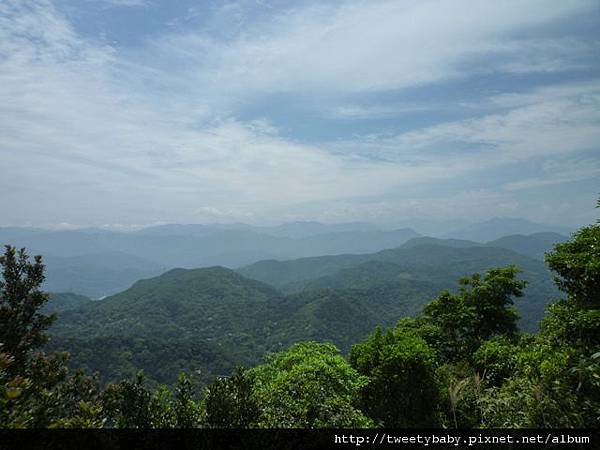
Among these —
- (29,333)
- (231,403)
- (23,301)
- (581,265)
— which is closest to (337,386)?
(231,403)

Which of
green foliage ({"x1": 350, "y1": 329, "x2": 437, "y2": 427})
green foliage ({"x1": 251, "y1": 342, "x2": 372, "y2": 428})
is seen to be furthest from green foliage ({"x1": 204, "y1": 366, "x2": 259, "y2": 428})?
green foliage ({"x1": 350, "y1": 329, "x2": 437, "y2": 427})

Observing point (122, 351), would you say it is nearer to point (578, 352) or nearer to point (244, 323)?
point (244, 323)

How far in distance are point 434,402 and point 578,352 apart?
3907 millimetres

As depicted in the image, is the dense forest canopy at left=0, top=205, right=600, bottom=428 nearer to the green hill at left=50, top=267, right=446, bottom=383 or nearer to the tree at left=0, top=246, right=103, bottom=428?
the tree at left=0, top=246, right=103, bottom=428

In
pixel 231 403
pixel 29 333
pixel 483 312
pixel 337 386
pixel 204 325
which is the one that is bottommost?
pixel 204 325

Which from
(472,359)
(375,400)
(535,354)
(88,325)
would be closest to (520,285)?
(472,359)

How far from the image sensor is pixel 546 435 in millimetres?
5938

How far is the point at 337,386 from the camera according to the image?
10.1 metres

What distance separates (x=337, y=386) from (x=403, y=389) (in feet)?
6.58

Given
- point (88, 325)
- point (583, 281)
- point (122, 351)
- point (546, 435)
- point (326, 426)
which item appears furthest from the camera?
point (88, 325)

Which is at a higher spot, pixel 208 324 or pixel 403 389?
pixel 403 389

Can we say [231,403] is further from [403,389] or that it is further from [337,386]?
[403,389]

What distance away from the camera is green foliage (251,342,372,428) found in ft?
23.6

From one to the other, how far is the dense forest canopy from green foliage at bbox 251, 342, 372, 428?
0.03 m
